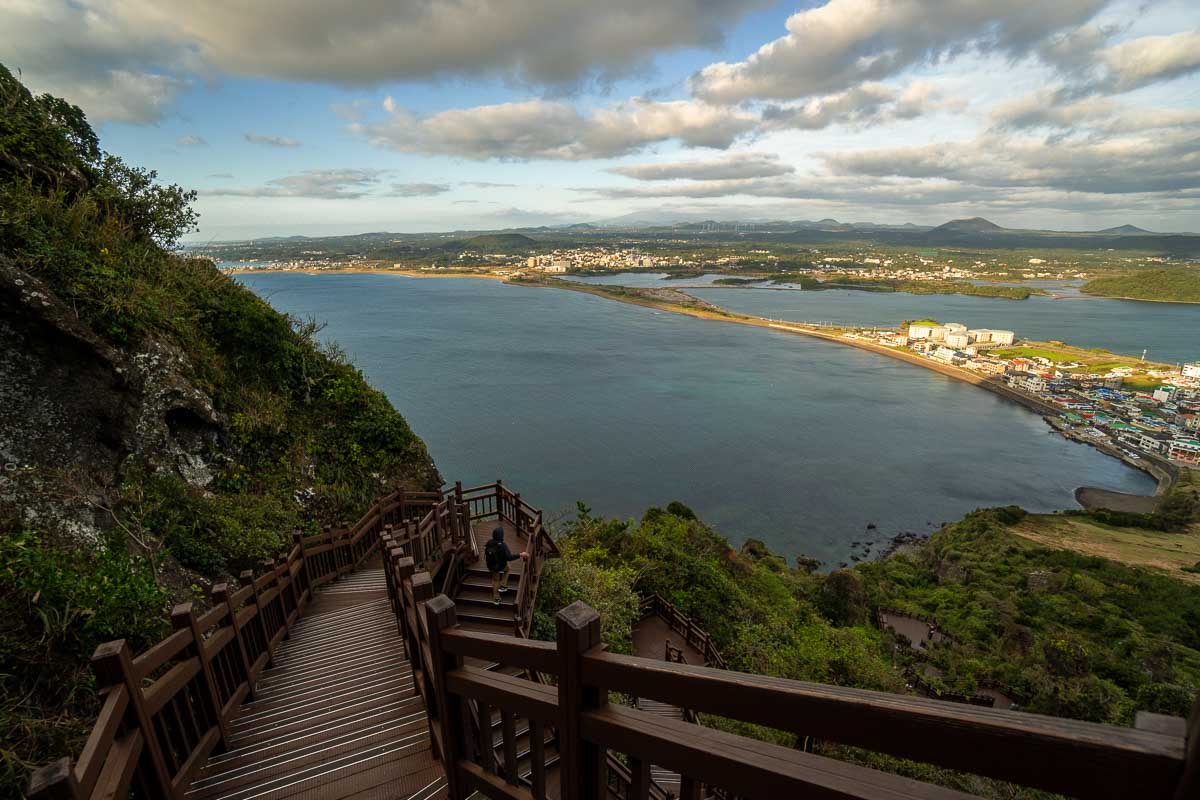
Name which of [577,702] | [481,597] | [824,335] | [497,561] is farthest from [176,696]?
[824,335]

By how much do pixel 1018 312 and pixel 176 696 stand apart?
13483 centimetres

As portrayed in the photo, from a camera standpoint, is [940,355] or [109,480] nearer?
[109,480]

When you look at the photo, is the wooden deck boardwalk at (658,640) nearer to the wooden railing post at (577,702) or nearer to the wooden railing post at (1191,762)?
the wooden railing post at (577,702)

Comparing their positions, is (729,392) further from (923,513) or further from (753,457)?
(923,513)

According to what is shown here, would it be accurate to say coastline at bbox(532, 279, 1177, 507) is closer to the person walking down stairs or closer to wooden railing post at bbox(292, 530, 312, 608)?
the person walking down stairs

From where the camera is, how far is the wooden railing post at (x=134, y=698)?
241 centimetres

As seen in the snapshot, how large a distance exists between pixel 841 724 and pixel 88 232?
12201 millimetres

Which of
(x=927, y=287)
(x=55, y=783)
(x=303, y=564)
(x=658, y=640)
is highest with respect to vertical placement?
(x=927, y=287)

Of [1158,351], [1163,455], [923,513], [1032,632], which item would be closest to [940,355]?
[1163,455]

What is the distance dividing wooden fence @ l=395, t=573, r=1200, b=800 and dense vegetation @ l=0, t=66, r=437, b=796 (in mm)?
3498

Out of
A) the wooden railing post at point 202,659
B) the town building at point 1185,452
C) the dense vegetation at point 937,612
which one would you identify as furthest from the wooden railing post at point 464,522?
the town building at point 1185,452

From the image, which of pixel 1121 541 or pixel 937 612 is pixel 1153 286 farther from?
pixel 937 612

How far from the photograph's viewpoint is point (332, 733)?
346 centimetres

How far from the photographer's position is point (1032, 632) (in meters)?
19.8
